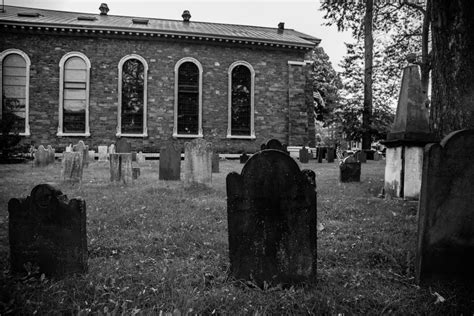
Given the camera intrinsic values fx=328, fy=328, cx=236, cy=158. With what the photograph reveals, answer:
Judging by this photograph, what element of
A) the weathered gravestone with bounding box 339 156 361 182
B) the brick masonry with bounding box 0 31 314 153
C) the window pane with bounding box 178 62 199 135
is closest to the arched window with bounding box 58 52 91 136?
the brick masonry with bounding box 0 31 314 153

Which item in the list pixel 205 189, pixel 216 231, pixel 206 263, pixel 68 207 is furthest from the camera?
pixel 205 189

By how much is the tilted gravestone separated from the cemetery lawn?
1096 centimetres

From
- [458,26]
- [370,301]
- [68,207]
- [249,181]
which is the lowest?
[370,301]

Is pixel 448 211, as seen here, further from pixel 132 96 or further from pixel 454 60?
pixel 132 96

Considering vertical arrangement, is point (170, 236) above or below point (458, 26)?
below

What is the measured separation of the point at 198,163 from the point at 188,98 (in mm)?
12008

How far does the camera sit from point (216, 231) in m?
4.32

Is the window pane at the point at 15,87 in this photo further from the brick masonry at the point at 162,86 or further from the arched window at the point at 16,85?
the brick masonry at the point at 162,86

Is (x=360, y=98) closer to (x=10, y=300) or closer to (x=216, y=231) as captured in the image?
(x=216, y=231)

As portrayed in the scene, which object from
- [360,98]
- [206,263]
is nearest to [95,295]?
[206,263]

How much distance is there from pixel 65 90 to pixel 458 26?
18437mm

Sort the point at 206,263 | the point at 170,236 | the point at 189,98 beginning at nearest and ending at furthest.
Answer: the point at 206,263 < the point at 170,236 < the point at 189,98

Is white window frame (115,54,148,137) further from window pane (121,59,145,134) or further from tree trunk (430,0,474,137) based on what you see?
tree trunk (430,0,474,137)

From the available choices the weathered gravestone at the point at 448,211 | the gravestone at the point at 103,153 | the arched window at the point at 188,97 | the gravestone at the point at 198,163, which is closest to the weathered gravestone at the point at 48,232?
the weathered gravestone at the point at 448,211
